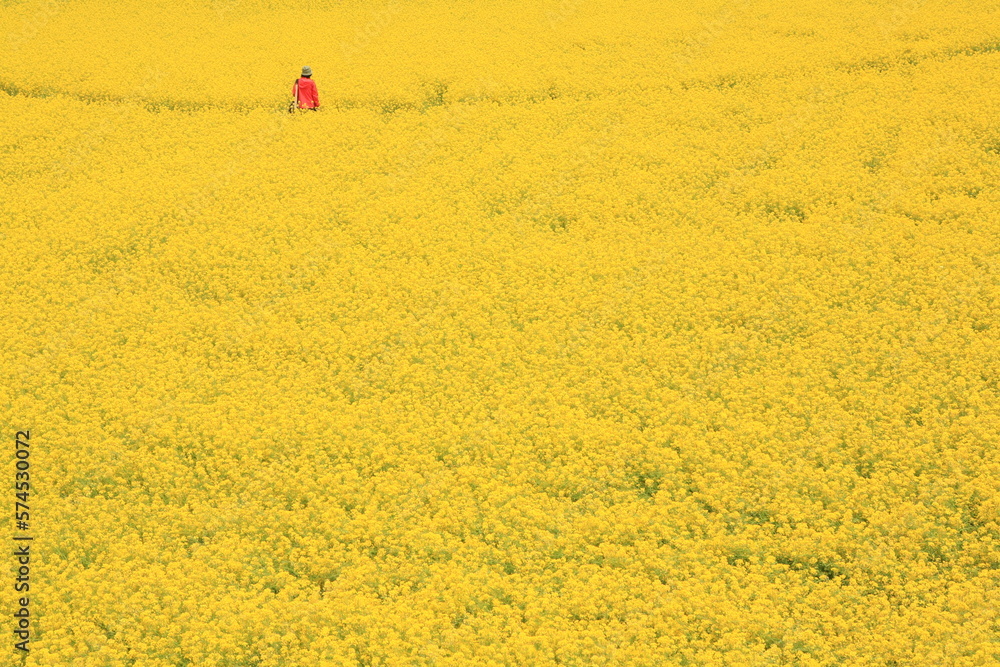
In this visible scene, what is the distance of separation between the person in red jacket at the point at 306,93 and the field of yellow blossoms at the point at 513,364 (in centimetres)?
45

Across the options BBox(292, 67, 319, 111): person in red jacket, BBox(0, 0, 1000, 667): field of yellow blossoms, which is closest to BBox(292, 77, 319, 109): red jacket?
BBox(292, 67, 319, 111): person in red jacket

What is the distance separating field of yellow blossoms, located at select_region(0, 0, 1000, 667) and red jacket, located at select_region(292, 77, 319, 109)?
Answer: 1.49 ft

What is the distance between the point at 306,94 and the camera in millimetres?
19875

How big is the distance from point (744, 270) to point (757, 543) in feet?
18.7

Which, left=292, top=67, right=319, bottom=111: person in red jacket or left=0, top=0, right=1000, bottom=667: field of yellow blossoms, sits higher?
left=292, top=67, right=319, bottom=111: person in red jacket

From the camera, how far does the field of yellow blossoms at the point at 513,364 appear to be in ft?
26.6

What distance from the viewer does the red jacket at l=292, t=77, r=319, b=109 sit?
19.7 metres

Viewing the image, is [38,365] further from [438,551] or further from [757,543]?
[757,543]

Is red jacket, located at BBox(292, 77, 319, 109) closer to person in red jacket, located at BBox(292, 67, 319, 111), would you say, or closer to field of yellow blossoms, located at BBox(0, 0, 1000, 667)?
person in red jacket, located at BBox(292, 67, 319, 111)

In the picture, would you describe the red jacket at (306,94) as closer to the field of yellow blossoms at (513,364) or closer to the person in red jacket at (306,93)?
the person in red jacket at (306,93)

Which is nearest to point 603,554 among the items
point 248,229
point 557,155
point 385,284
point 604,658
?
point 604,658

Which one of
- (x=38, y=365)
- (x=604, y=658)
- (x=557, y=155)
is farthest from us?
(x=557, y=155)

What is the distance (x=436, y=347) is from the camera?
1200 centimetres

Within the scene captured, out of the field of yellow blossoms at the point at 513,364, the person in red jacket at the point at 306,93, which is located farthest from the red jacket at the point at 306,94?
the field of yellow blossoms at the point at 513,364
